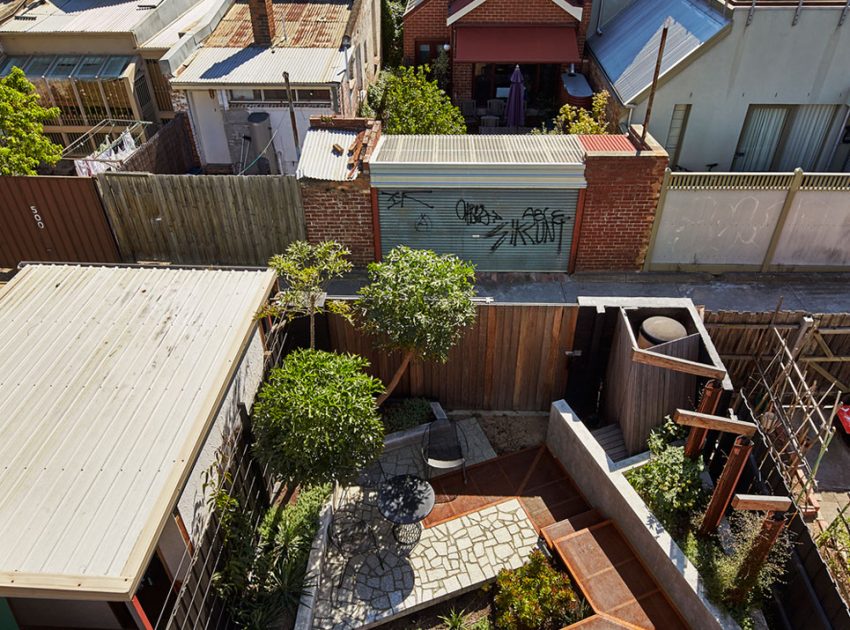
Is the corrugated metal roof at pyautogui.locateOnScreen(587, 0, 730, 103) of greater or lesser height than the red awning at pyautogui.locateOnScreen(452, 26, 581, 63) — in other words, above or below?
above

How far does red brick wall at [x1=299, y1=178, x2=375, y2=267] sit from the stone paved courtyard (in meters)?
5.19

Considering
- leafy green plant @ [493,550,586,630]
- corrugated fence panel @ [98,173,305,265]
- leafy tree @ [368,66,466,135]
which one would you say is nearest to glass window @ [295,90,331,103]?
leafy tree @ [368,66,466,135]

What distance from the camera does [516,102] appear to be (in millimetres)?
15938

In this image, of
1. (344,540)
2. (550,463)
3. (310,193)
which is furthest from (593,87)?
(344,540)

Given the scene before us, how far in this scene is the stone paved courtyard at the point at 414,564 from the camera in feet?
24.9

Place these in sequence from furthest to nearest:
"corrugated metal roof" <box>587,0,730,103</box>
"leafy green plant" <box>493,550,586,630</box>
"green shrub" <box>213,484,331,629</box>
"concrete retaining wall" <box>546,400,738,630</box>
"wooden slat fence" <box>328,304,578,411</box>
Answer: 1. "corrugated metal roof" <box>587,0,730,103</box>
2. "wooden slat fence" <box>328,304,578,411</box>
3. "leafy green plant" <box>493,550,586,630</box>
4. "green shrub" <box>213,484,331,629</box>
5. "concrete retaining wall" <box>546,400,738,630</box>

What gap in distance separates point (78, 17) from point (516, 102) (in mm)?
12872

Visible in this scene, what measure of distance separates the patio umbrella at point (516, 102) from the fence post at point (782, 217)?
277 inches

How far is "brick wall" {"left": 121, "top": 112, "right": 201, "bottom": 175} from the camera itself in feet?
46.6

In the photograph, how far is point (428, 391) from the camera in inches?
400

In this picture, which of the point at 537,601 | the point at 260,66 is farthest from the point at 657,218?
the point at 260,66

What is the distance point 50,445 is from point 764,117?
606 inches

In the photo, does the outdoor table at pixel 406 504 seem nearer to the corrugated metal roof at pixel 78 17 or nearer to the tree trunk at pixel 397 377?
the tree trunk at pixel 397 377

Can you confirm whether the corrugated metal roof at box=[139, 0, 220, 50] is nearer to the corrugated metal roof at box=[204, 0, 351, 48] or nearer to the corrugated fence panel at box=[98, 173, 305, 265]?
the corrugated metal roof at box=[204, 0, 351, 48]
